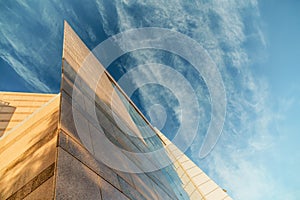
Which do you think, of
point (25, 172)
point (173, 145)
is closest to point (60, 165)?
point (25, 172)

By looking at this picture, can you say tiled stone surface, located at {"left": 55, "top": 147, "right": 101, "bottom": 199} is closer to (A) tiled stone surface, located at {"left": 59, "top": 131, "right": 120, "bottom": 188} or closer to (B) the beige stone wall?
(A) tiled stone surface, located at {"left": 59, "top": 131, "right": 120, "bottom": 188}

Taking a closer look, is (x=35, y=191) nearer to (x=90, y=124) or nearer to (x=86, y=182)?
(x=86, y=182)

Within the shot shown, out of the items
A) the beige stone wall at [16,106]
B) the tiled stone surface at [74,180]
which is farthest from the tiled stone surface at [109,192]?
the beige stone wall at [16,106]

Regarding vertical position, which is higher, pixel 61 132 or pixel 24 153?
pixel 61 132

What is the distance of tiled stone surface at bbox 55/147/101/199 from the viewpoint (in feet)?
8.57

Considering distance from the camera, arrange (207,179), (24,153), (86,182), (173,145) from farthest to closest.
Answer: (173,145)
(207,179)
(24,153)
(86,182)

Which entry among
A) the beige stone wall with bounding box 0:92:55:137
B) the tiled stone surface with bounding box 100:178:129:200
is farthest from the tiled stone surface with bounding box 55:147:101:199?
the beige stone wall with bounding box 0:92:55:137

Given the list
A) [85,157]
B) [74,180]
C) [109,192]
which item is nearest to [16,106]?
[85,157]

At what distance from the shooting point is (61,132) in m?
3.50

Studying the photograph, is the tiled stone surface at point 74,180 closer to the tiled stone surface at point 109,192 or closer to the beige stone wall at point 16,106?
the tiled stone surface at point 109,192

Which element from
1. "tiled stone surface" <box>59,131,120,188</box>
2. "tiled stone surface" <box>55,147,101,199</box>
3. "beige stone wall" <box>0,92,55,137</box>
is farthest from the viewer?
"beige stone wall" <box>0,92,55,137</box>

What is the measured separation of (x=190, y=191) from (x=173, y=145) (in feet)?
29.7

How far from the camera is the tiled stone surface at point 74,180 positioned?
2611 millimetres

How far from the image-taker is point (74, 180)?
9.45 ft
